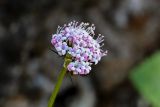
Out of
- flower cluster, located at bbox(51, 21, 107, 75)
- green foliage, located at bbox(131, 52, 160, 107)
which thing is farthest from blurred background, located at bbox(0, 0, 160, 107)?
flower cluster, located at bbox(51, 21, 107, 75)

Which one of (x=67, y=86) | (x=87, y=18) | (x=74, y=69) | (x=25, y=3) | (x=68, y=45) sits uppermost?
(x=87, y=18)

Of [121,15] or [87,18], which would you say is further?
[121,15]

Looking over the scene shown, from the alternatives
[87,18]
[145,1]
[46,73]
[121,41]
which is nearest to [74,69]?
[46,73]

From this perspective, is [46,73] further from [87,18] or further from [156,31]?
[156,31]

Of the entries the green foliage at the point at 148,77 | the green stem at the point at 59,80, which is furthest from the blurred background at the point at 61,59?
the green stem at the point at 59,80

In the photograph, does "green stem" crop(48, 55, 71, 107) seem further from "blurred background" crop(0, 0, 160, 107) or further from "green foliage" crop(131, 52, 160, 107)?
"green foliage" crop(131, 52, 160, 107)
